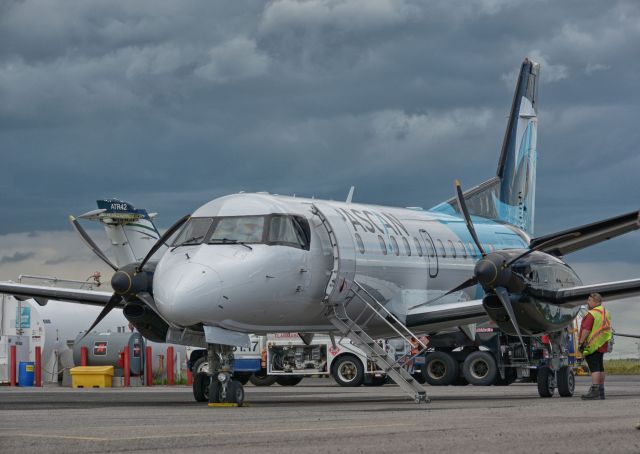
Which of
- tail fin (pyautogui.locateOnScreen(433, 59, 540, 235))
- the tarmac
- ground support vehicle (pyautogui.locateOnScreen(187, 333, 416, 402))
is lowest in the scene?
the tarmac

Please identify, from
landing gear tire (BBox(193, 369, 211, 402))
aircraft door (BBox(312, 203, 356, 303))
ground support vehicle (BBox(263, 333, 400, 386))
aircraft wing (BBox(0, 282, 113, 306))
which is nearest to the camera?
aircraft door (BBox(312, 203, 356, 303))

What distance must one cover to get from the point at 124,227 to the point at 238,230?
26444mm

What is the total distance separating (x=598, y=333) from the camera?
63.8 feet

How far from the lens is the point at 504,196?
104 ft

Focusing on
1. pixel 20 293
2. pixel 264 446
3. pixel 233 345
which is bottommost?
pixel 264 446

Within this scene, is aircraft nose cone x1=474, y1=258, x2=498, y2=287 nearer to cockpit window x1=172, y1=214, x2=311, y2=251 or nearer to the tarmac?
cockpit window x1=172, y1=214, x2=311, y2=251

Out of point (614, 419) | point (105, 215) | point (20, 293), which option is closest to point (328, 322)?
point (20, 293)

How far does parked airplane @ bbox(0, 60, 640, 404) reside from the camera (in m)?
18.4

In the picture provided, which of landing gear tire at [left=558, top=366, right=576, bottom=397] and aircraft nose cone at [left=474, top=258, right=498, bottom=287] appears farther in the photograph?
landing gear tire at [left=558, top=366, right=576, bottom=397]

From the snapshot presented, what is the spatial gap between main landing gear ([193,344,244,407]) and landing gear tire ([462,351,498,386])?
14850 millimetres

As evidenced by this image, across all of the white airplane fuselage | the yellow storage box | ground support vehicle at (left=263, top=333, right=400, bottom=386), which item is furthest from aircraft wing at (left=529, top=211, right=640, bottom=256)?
the yellow storage box

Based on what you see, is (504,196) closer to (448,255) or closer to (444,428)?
(448,255)

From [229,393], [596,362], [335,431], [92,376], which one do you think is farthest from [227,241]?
[92,376]

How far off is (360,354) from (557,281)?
12.7 meters
